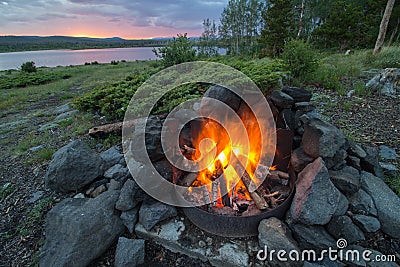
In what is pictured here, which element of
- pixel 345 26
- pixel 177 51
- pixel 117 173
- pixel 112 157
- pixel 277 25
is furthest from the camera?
pixel 345 26

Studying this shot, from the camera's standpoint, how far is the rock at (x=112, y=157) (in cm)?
292

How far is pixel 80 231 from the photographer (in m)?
2.05

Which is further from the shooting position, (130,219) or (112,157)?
(112,157)

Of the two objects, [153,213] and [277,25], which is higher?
[277,25]

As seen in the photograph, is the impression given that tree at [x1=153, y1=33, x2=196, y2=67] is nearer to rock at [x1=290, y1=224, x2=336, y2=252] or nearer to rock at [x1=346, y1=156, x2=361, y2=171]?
rock at [x1=346, y1=156, x2=361, y2=171]

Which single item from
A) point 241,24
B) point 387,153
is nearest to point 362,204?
point 387,153

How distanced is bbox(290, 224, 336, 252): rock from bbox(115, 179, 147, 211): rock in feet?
5.12

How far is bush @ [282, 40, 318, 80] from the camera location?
550cm

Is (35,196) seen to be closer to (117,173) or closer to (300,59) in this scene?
(117,173)

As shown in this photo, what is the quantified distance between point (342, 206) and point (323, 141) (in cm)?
64

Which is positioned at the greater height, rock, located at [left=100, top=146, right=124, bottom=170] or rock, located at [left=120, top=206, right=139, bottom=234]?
rock, located at [left=100, top=146, right=124, bottom=170]

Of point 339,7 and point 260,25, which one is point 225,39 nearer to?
point 260,25

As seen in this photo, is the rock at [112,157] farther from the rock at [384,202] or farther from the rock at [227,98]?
the rock at [384,202]

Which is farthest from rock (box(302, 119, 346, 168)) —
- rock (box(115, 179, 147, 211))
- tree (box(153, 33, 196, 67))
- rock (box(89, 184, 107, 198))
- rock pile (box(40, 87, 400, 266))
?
tree (box(153, 33, 196, 67))
